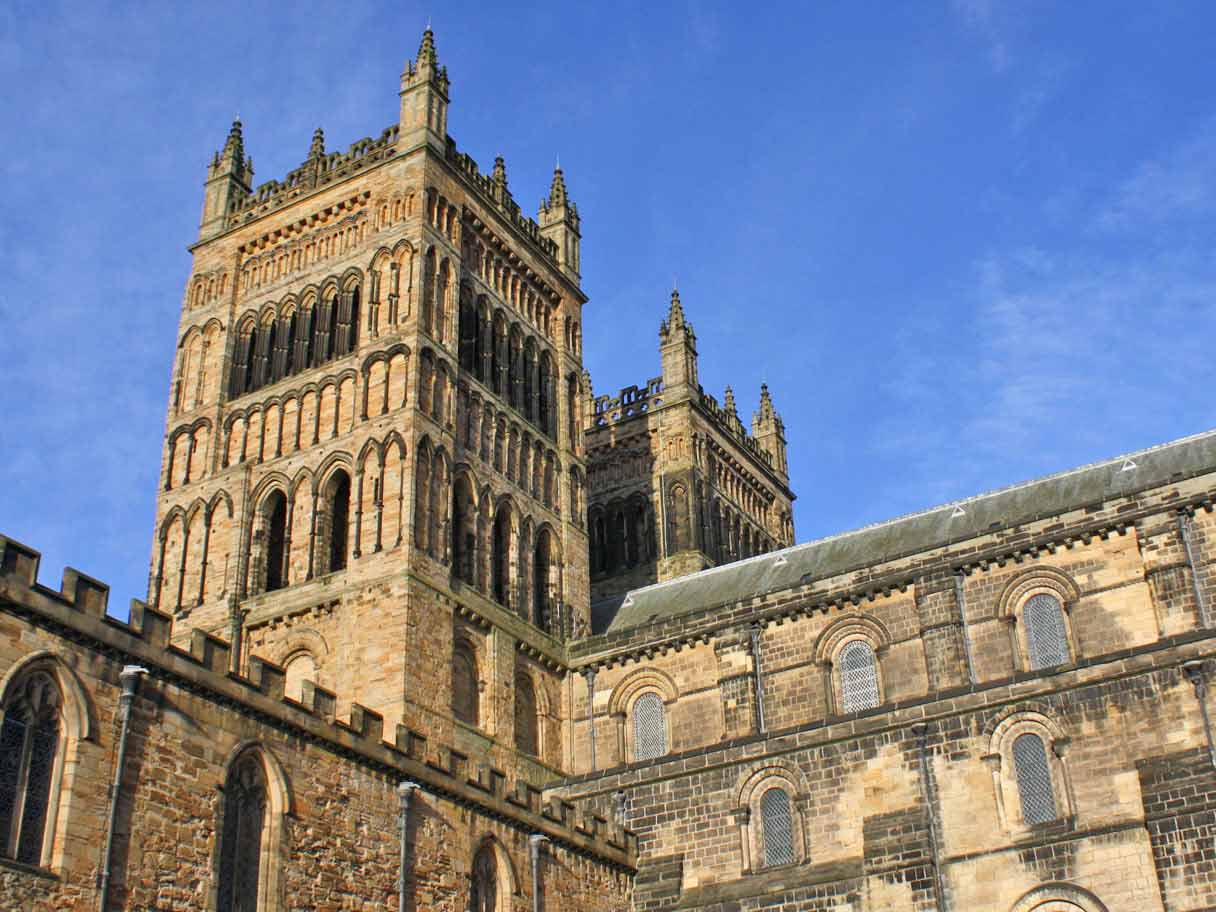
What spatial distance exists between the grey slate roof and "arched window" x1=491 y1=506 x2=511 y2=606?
3.42 meters

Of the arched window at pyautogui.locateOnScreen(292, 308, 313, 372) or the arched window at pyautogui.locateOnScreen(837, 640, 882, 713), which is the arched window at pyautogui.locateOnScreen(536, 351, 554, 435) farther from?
the arched window at pyautogui.locateOnScreen(837, 640, 882, 713)

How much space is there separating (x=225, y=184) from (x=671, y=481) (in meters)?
21.5

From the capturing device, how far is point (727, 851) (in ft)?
115

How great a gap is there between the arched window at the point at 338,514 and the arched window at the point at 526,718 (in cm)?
610

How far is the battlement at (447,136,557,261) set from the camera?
4681 cm

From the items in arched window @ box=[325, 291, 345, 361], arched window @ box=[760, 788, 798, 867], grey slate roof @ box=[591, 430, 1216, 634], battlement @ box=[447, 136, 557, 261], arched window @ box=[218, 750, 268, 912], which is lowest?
arched window @ box=[218, 750, 268, 912]

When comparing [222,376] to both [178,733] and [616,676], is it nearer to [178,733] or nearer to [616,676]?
[616,676]

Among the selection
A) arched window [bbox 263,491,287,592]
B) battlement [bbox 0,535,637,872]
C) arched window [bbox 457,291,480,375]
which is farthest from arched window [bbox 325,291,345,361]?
battlement [bbox 0,535,637,872]

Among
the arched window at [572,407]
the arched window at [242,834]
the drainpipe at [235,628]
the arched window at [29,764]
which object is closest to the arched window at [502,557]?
the arched window at [572,407]

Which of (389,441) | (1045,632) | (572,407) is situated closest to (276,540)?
(389,441)

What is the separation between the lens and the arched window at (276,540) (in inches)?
1630

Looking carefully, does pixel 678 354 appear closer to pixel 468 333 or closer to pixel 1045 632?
pixel 468 333

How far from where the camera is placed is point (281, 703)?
2647cm

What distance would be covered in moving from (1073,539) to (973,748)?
652 centimetres
